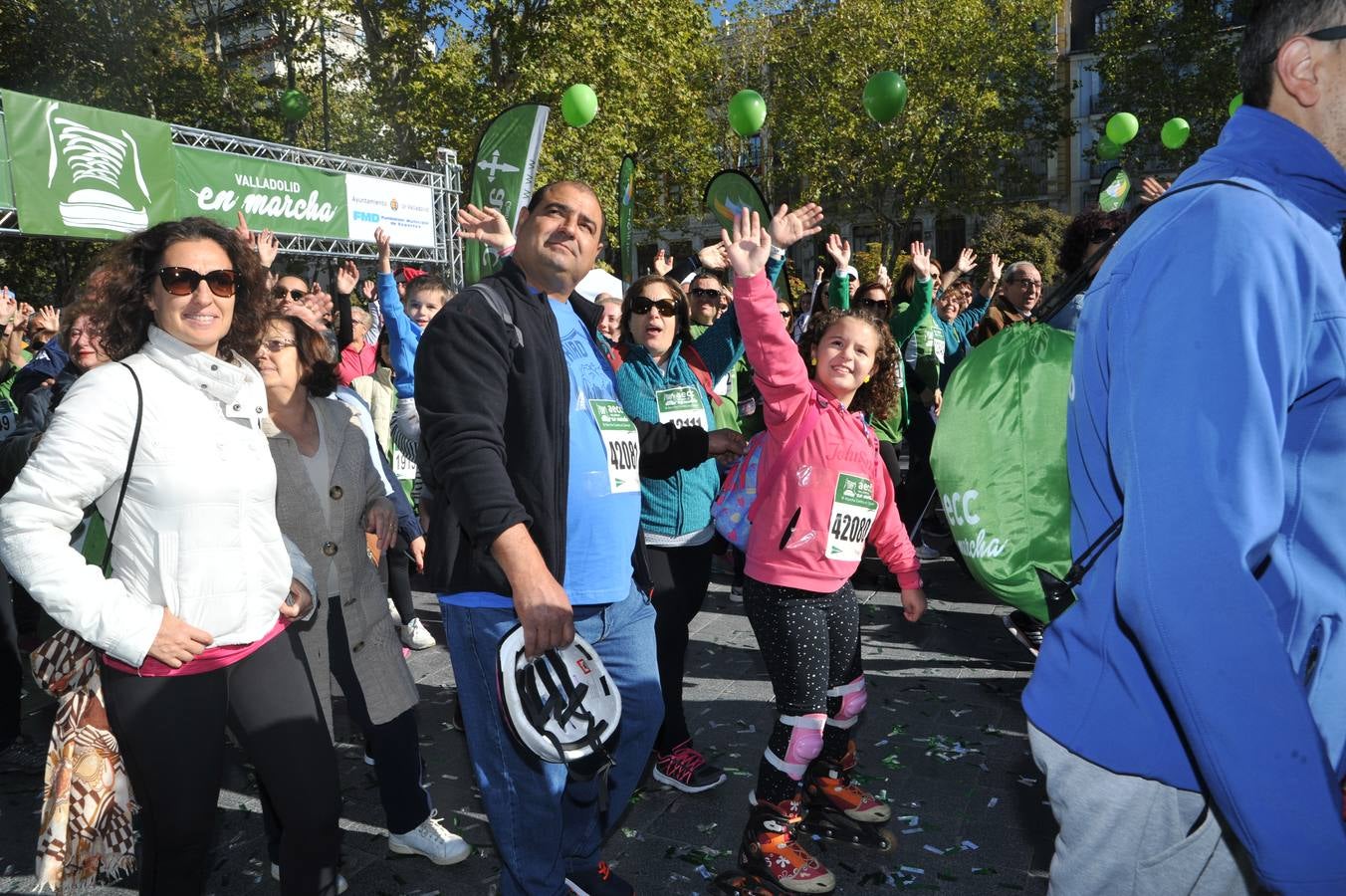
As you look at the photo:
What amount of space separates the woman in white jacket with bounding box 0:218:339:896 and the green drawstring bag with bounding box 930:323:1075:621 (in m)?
1.70

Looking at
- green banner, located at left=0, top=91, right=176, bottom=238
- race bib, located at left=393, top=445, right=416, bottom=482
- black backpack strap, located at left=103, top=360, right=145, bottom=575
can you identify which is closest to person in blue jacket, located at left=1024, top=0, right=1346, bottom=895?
black backpack strap, located at left=103, top=360, right=145, bottom=575

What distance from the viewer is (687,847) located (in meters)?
3.25

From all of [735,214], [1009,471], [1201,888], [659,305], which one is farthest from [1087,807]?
[659,305]

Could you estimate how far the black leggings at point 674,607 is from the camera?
11.8 feet

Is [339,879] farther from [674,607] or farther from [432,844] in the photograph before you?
[674,607]

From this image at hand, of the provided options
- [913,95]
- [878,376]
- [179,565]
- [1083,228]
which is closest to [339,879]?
[179,565]

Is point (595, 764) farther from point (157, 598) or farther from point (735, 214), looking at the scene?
point (735, 214)

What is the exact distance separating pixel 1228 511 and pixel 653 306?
3.09 meters

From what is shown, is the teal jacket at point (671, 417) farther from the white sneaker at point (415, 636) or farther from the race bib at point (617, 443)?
the white sneaker at point (415, 636)

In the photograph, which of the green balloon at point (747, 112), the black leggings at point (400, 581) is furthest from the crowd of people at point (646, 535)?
the green balloon at point (747, 112)

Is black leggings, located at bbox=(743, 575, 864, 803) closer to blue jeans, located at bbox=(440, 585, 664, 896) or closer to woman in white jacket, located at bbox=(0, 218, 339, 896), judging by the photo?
blue jeans, located at bbox=(440, 585, 664, 896)

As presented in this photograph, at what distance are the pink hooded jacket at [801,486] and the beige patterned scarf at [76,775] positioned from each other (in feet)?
6.46

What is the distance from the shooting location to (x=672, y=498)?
3592 mm

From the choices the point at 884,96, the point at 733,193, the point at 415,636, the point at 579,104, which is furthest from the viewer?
the point at 579,104
